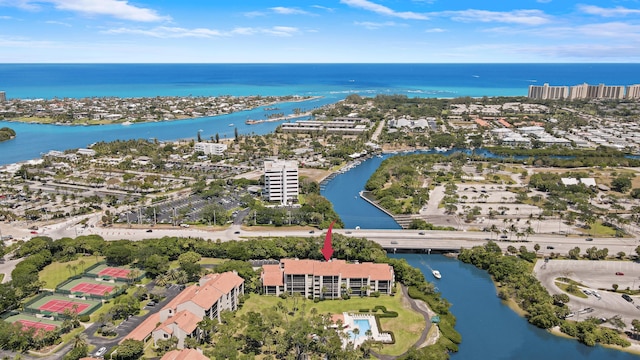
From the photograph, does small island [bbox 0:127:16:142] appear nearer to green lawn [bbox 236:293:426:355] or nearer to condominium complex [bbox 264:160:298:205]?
condominium complex [bbox 264:160:298:205]

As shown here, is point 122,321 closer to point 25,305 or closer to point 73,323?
point 73,323

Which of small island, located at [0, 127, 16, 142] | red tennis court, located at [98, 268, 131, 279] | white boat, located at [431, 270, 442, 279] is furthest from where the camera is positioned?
small island, located at [0, 127, 16, 142]

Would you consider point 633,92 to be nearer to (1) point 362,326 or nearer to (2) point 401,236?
(2) point 401,236

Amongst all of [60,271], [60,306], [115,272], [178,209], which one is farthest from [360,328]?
[178,209]

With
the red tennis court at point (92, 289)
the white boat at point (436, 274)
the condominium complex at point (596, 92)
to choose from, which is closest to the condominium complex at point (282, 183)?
the white boat at point (436, 274)

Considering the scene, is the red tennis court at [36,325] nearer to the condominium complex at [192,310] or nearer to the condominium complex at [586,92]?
the condominium complex at [192,310]

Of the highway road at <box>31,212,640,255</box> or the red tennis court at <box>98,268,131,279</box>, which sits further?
the highway road at <box>31,212,640,255</box>

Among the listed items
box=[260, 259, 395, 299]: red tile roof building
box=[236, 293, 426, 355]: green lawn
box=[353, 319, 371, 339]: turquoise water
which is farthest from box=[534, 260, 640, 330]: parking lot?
box=[353, 319, 371, 339]: turquoise water
